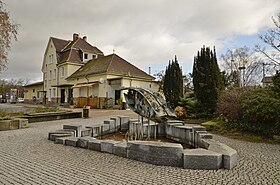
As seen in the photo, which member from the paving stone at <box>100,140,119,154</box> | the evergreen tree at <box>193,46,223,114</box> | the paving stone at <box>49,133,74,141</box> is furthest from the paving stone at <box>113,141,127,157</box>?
the evergreen tree at <box>193,46,223,114</box>

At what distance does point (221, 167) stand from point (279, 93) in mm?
6516

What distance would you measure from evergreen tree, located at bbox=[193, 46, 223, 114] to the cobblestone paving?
8.01 meters

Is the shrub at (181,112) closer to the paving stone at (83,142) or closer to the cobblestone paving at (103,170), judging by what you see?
the cobblestone paving at (103,170)

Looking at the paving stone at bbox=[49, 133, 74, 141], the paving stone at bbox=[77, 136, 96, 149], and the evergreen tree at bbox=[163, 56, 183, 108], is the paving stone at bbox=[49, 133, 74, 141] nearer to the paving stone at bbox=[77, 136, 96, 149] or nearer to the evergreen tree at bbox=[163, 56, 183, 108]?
the paving stone at bbox=[77, 136, 96, 149]

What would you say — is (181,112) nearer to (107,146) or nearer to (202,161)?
(107,146)

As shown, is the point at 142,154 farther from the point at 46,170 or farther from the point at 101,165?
the point at 46,170

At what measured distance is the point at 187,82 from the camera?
112ft

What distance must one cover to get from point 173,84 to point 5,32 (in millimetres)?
11464

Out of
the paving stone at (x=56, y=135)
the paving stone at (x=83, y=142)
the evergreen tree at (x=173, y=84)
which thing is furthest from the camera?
the evergreen tree at (x=173, y=84)

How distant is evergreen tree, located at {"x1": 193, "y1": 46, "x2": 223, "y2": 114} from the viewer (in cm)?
1459

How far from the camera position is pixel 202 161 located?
5.09 metres

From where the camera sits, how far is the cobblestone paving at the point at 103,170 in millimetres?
4301

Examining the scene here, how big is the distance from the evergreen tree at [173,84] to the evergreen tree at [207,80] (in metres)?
2.32

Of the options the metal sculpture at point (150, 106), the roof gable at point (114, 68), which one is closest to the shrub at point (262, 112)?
the metal sculpture at point (150, 106)
